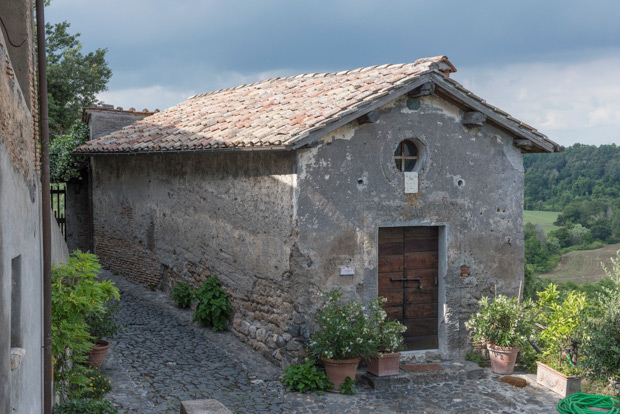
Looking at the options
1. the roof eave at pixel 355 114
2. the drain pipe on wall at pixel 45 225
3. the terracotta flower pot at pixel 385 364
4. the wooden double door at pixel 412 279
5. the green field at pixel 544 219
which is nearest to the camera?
the drain pipe on wall at pixel 45 225

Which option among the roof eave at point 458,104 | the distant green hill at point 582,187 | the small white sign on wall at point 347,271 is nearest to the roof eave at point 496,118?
the roof eave at point 458,104

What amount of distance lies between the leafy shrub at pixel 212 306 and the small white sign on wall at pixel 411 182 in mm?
3533

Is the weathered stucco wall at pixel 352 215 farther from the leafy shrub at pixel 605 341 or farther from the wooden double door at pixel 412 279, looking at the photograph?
the leafy shrub at pixel 605 341

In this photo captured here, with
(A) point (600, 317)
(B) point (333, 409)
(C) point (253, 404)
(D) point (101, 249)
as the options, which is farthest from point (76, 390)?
(D) point (101, 249)

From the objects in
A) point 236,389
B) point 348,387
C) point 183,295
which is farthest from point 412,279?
point 183,295

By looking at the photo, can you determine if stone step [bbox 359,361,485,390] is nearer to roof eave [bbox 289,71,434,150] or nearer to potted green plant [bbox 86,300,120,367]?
roof eave [bbox 289,71,434,150]

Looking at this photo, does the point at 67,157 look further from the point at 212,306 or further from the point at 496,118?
the point at 496,118

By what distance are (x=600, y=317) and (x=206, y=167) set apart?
650cm

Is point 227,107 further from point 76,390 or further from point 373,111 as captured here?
point 76,390

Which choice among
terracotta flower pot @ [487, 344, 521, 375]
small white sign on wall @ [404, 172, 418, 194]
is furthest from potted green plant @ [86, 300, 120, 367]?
terracotta flower pot @ [487, 344, 521, 375]

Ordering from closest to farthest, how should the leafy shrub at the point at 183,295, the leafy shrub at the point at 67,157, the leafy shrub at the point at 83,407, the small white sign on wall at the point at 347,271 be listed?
the leafy shrub at the point at 83,407, the small white sign on wall at the point at 347,271, the leafy shrub at the point at 183,295, the leafy shrub at the point at 67,157

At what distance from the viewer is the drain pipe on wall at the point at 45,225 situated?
5723 millimetres

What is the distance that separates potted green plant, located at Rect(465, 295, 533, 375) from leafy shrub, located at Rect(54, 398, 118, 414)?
5344mm

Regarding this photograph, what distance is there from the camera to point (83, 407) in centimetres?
635
